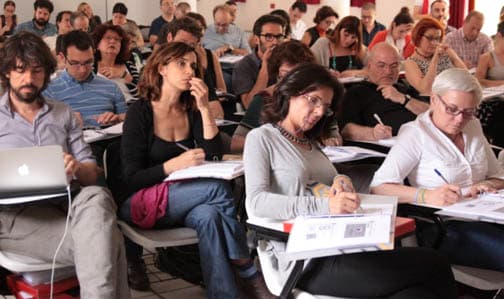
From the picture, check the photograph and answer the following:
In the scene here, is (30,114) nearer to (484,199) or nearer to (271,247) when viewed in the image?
(271,247)

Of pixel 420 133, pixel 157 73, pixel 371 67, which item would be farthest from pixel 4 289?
pixel 371 67

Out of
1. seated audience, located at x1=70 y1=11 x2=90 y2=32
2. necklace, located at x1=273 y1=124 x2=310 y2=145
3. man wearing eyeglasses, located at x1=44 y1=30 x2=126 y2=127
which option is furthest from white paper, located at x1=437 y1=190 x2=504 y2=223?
seated audience, located at x1=70 y1=11 x2=90 y2=32

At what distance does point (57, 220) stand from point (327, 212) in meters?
1.03

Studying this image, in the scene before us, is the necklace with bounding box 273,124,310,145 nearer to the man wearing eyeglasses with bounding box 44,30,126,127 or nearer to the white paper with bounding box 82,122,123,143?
the white paper with bounding box 82,122,123,143

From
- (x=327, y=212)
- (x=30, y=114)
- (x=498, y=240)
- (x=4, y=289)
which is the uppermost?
(x=30, y=114)

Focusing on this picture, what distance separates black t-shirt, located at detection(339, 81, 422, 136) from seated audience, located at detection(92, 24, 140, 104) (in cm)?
156

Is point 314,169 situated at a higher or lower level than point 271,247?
higher

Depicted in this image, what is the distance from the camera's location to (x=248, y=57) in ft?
15.6

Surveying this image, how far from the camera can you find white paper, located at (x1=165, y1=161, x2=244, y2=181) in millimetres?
2539

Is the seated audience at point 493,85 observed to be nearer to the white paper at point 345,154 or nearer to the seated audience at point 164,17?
the white paper at point 345,154

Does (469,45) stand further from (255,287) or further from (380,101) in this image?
(255,287)

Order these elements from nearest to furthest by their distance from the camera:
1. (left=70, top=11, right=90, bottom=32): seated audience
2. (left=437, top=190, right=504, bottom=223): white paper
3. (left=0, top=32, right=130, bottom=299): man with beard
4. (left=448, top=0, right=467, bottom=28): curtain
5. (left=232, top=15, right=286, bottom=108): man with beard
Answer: (left=437, top=190, right=504, bottom=223): white paper < (left=0, top=32, right=130, bottom=299): man with beard < (left=232, top=15, right=286, bottom=108): man with beard < (left=70, top=11, right=90, bottom=32): seated audience < (left=448, top=0, right=467, bottom=28): curtain

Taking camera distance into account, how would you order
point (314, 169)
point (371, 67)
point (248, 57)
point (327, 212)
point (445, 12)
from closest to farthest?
point (327, 212)
point (314, 169)
point (371, 67)
point (248, 57)
point (445, 12)

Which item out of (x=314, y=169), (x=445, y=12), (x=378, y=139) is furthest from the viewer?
(x=445, y=12)
